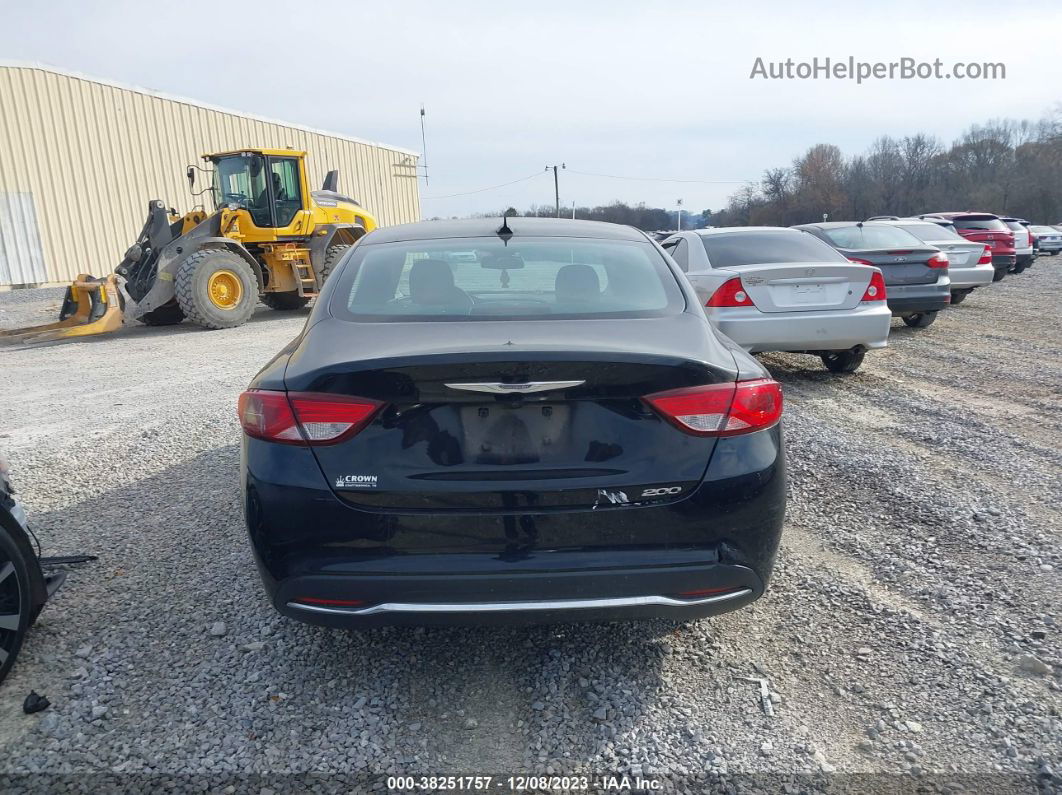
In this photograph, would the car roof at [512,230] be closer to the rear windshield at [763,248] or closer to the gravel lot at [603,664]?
the gravel lot at [603,664]

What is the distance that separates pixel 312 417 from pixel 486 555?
0.70 m

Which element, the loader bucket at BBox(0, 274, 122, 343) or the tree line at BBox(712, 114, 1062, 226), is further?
the tree line at BBox(712, 114, 1062, 226)

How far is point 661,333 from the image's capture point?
2514mm

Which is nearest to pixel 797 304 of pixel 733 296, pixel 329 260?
pixel 733 296

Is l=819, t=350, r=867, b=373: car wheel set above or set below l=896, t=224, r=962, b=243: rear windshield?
below

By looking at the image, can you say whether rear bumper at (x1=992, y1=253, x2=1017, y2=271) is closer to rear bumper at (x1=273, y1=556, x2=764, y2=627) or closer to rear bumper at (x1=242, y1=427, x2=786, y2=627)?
rear bumper at (x1=242, y1=427, x2=786, y2=627)

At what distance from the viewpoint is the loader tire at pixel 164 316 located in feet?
43.9

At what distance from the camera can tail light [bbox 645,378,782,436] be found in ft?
7.54

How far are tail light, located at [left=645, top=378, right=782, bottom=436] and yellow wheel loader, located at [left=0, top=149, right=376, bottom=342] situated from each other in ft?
35.7

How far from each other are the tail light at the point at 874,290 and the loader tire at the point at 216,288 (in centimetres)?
1023

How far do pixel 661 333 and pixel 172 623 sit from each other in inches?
92.9

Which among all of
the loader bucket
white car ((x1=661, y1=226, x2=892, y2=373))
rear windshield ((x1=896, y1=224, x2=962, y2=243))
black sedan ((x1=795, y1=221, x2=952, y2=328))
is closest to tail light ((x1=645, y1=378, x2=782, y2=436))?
white car ((x1=661, y1=226, x2=892, y2=373))

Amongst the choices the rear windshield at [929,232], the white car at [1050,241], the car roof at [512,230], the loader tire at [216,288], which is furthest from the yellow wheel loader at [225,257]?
the white car at [1050,241]

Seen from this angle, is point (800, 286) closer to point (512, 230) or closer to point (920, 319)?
point (512, 230)
